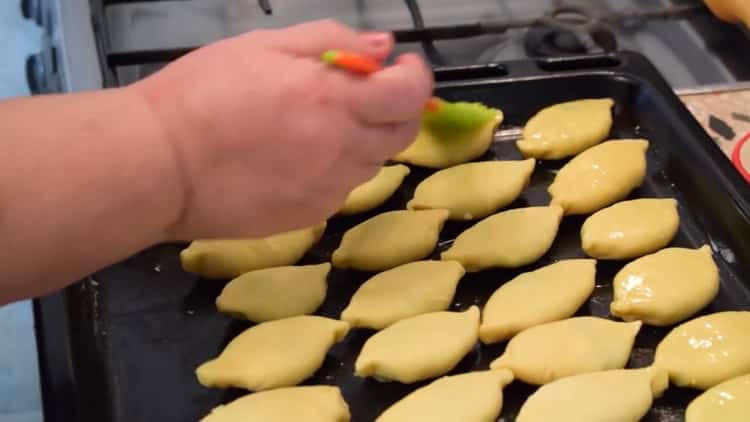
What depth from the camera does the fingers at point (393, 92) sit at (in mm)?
557

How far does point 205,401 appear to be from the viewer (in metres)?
0.61

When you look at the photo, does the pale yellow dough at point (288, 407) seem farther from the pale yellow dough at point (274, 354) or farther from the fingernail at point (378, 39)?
the fingernail at point (378, 39)

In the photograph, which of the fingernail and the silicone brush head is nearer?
the fingernail

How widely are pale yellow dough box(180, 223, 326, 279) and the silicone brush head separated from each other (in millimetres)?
145

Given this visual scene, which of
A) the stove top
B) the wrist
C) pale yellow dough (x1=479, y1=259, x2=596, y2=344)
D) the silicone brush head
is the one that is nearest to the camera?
the wrist

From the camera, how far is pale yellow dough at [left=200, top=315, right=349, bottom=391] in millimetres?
605

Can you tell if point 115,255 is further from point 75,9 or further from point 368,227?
point 75,9

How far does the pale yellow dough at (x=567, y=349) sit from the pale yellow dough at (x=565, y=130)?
7.2 inches

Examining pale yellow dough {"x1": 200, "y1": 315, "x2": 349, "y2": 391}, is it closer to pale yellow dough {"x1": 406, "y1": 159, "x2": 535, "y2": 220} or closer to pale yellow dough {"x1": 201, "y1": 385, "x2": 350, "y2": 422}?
pale yellow dough {"x1": 201, "y1": 385, "x2": 350, "y2": 422}

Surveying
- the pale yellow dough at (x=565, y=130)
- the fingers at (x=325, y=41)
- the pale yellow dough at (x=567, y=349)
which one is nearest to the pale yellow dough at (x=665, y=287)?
the pale yellow dough at (x=567, y=349)

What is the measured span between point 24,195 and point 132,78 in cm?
41

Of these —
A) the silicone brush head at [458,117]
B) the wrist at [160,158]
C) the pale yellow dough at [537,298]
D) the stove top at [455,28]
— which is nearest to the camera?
the wrist at [160,158]

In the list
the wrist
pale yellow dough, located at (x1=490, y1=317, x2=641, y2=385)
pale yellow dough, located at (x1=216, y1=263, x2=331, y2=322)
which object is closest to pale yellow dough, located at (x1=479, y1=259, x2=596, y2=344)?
pale yellow dough, located at (x1=490, y1=317, x2=641, y2=385)

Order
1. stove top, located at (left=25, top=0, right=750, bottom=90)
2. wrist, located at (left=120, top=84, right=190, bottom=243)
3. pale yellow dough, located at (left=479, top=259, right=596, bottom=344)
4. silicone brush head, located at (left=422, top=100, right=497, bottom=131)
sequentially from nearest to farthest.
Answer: wrist, located at (left=120, top=84, right=190, bottom=243)
pale yellow dough, located at (left=479, top=259, right=596, bottom=344)
silicone brush head, located at (left=422, top=100, right=497, bottom=131)
stove top, located at (left=25, top=0, right=750, bottom=90)
